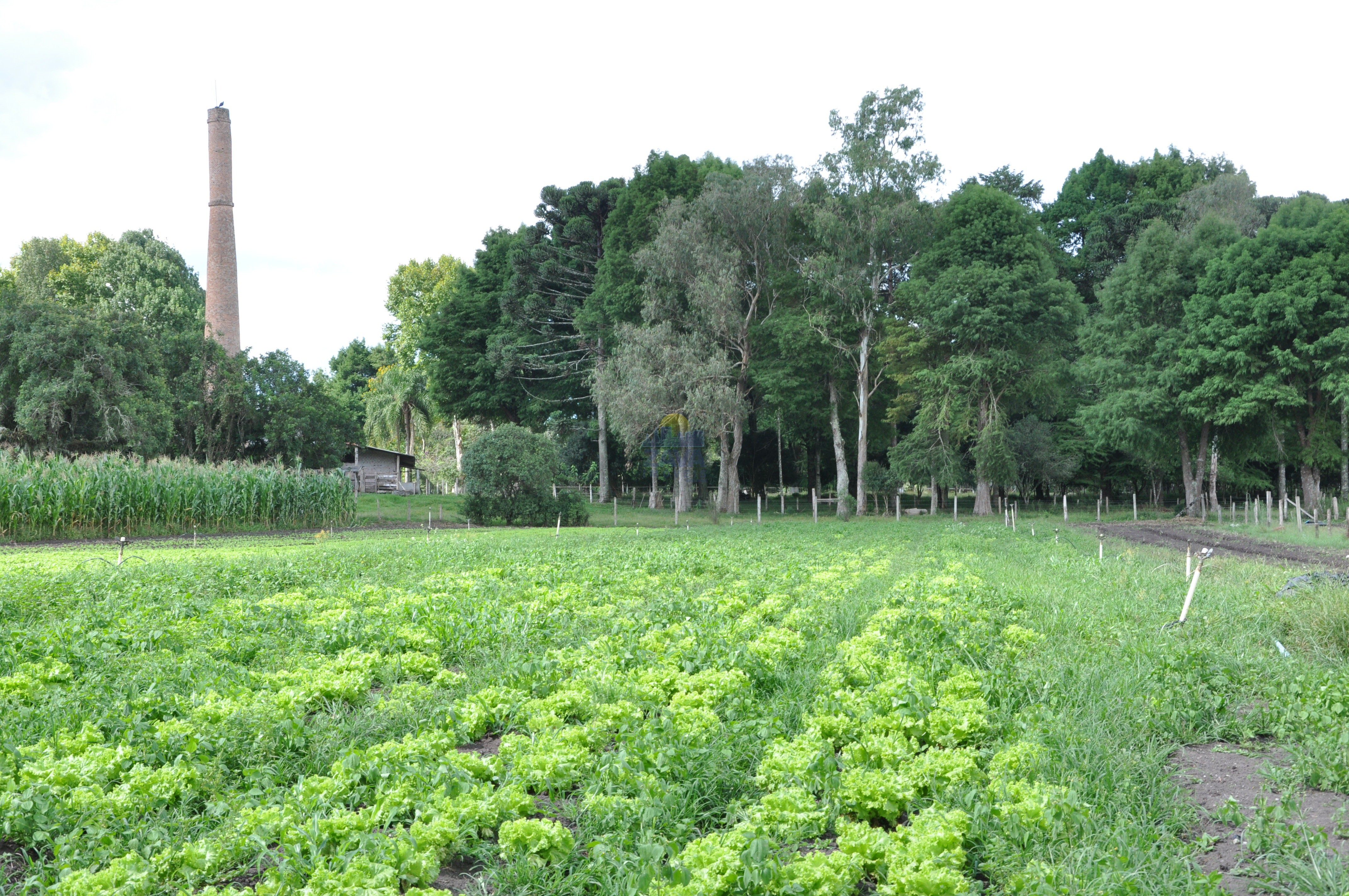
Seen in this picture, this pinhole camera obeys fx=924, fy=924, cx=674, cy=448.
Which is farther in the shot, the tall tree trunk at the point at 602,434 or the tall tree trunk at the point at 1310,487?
the tall tree trunk at the point at 602,434

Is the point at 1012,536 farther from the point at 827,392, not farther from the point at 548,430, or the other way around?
the point at 548,430

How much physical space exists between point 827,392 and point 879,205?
35.5 ft

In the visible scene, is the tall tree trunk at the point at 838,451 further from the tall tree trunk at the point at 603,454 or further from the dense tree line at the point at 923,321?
the tall tree trunk at the point at 603,454

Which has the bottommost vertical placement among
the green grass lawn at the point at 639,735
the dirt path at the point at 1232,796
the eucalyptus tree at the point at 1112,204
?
the dirt path at the point at 1232,796

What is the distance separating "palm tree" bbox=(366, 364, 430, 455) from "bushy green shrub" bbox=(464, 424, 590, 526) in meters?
36.8

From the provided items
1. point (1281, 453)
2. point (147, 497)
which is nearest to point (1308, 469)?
point (1281, 453)

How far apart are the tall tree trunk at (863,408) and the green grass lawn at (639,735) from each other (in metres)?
33.1

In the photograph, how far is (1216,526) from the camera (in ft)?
120

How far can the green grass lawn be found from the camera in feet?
15.0

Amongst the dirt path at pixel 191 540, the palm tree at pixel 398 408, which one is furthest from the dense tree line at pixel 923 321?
the palm tree at pixel 398 408

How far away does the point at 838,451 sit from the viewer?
47.3 meters

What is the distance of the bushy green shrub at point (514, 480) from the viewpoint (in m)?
38.6

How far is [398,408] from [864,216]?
4483cm

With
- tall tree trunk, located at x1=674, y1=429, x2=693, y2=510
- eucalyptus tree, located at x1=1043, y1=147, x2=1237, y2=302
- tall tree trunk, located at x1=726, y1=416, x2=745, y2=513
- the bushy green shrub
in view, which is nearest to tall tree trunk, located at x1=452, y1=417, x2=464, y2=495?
tall tree trunk, located at x1=674, y1=429, x2=693, y2=510
